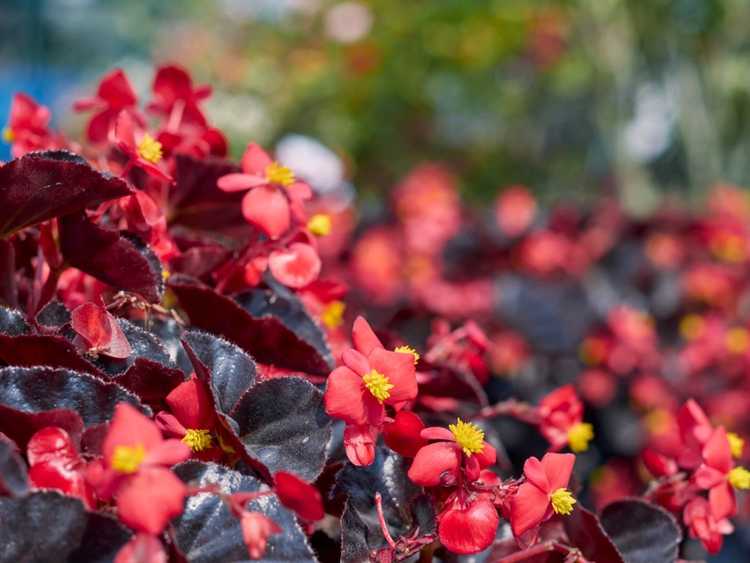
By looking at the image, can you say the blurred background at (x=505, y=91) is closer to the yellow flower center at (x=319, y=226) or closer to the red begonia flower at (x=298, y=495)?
the yellow flower center at (x=319, y=226)

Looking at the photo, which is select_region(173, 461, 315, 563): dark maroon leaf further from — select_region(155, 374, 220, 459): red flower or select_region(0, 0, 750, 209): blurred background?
select_region(0, 0, 750, 209): blurred background

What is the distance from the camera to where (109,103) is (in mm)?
873


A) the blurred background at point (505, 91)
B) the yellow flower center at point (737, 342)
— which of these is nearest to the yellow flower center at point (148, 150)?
the yellow flower center at point (737, 342)

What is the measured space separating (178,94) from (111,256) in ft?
0.88

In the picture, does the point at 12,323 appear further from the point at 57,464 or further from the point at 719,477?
the point at 719,477

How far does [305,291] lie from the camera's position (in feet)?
2.78

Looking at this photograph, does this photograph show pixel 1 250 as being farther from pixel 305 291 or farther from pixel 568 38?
pixel 568 38

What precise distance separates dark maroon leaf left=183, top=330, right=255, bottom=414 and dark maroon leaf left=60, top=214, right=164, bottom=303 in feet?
0.23

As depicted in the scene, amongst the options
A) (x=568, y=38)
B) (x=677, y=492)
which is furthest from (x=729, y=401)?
(x=568, y=38)

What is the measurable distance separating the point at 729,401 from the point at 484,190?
370 cm

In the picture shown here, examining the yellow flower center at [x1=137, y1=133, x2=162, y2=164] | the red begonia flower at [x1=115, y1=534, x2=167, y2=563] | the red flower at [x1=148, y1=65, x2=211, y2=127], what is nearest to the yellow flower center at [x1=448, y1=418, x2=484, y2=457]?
the red begonia flower at [x1=115, y1=534, x2=167, y2=563]

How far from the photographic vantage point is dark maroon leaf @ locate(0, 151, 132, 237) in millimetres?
611

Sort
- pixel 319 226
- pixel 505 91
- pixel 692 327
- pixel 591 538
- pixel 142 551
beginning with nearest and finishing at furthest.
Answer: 1. pixel 142 551
2. pixel 591 538
3. pixel 319 226
4. pixel 692 327
5. pixel 505 91

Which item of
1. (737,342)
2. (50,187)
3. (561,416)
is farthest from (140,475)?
(737,342)
